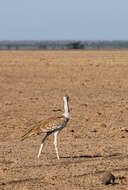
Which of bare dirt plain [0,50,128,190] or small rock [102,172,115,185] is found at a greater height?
small rock [102,172,115,185]

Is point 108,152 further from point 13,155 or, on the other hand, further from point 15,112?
point 15,112

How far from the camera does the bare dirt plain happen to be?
8.13 m

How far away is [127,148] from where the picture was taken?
10539 mm

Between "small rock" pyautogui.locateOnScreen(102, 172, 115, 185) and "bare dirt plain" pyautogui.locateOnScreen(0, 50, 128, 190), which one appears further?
"bare dirt plain" pyautogui.locateOnScreen(0, 50, 128, 190)

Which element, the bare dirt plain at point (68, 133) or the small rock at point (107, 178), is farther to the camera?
the bare dirt plain at point (68, 133)

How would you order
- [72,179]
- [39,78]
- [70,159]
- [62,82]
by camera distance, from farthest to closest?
1. [39,78]
2. [62,82]
3. [70,159]
4. [72,179]

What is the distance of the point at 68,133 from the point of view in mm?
12984

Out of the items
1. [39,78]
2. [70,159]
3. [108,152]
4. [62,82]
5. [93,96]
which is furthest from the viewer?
[39,78]

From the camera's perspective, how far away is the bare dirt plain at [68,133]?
8133 mm

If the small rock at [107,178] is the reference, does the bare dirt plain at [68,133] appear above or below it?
below

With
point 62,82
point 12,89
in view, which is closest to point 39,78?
point 62,82

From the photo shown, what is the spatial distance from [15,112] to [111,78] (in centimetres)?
1197

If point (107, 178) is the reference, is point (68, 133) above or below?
below

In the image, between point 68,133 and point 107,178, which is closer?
point 107,178
